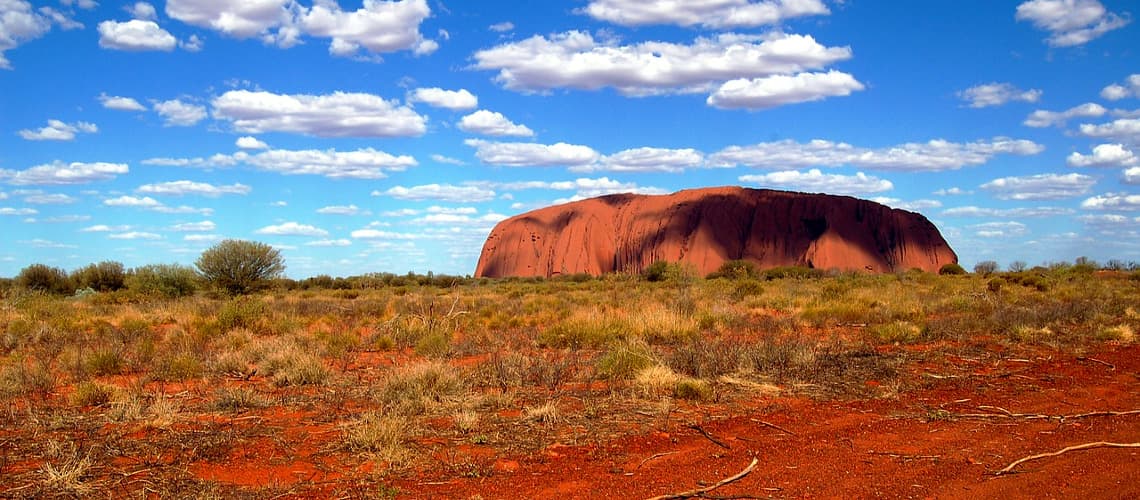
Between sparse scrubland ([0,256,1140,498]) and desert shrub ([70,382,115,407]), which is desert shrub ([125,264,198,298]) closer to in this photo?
sparse scrubland ([0,256,1140,498])

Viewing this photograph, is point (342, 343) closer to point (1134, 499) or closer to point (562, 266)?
point (1134, 499)

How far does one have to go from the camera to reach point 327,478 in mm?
5449

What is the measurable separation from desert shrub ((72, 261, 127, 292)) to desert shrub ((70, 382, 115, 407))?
30185 millimetres

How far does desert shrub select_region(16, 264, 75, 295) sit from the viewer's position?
3419cm

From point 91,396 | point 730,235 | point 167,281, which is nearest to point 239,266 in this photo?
point 167,281

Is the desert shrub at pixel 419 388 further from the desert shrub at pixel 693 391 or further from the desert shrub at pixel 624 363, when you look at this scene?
the desert shrub at pixel 693 391

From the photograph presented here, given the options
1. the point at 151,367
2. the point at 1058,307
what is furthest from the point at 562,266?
the point at 151,367

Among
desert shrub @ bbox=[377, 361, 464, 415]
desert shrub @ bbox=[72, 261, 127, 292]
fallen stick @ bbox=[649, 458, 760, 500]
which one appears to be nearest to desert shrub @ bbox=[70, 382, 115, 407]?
desert shrub @ bbox=[377, 361, 464, 415]

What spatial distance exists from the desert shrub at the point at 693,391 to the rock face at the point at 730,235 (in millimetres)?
58136

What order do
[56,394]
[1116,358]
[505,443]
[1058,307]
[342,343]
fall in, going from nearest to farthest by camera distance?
[505,443], [56,394], [1116,358], [342,343], [1058,307]

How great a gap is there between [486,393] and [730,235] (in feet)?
210

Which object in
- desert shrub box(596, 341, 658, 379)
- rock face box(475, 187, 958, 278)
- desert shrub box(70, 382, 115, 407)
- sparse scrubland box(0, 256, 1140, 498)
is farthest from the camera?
rock face box(475, 187, 958, 278)

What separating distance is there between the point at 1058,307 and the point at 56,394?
19194 millimetres

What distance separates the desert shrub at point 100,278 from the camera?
34.9 m
